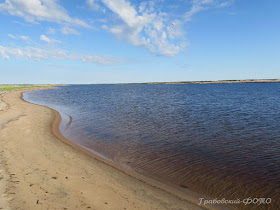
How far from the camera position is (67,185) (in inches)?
329

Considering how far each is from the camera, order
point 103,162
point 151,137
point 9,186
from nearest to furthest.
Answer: point 9,186 < point 103,162 < point 151,137

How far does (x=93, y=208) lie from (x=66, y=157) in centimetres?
637

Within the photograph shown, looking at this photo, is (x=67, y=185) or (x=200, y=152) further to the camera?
(x=200, y=152)

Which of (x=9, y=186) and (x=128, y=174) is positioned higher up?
(x=9, y=186)

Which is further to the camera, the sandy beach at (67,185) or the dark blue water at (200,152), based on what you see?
the dark blue water at (200,152)

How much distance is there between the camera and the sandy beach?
7043mm

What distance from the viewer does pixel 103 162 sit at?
1192 centimetres

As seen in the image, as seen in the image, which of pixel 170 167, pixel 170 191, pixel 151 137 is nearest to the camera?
pixel 170 191

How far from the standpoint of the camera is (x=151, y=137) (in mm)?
17297

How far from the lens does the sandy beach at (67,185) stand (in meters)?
7.04

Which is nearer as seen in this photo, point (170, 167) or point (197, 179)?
point (197, 179)

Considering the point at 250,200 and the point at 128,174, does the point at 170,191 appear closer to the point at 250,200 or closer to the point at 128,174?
the point at 128,174

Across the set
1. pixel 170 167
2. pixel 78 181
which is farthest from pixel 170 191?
pixel 78 181

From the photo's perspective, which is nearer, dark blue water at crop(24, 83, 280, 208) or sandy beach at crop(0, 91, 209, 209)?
sandy beach at crop(0, 91, 209, 209)
